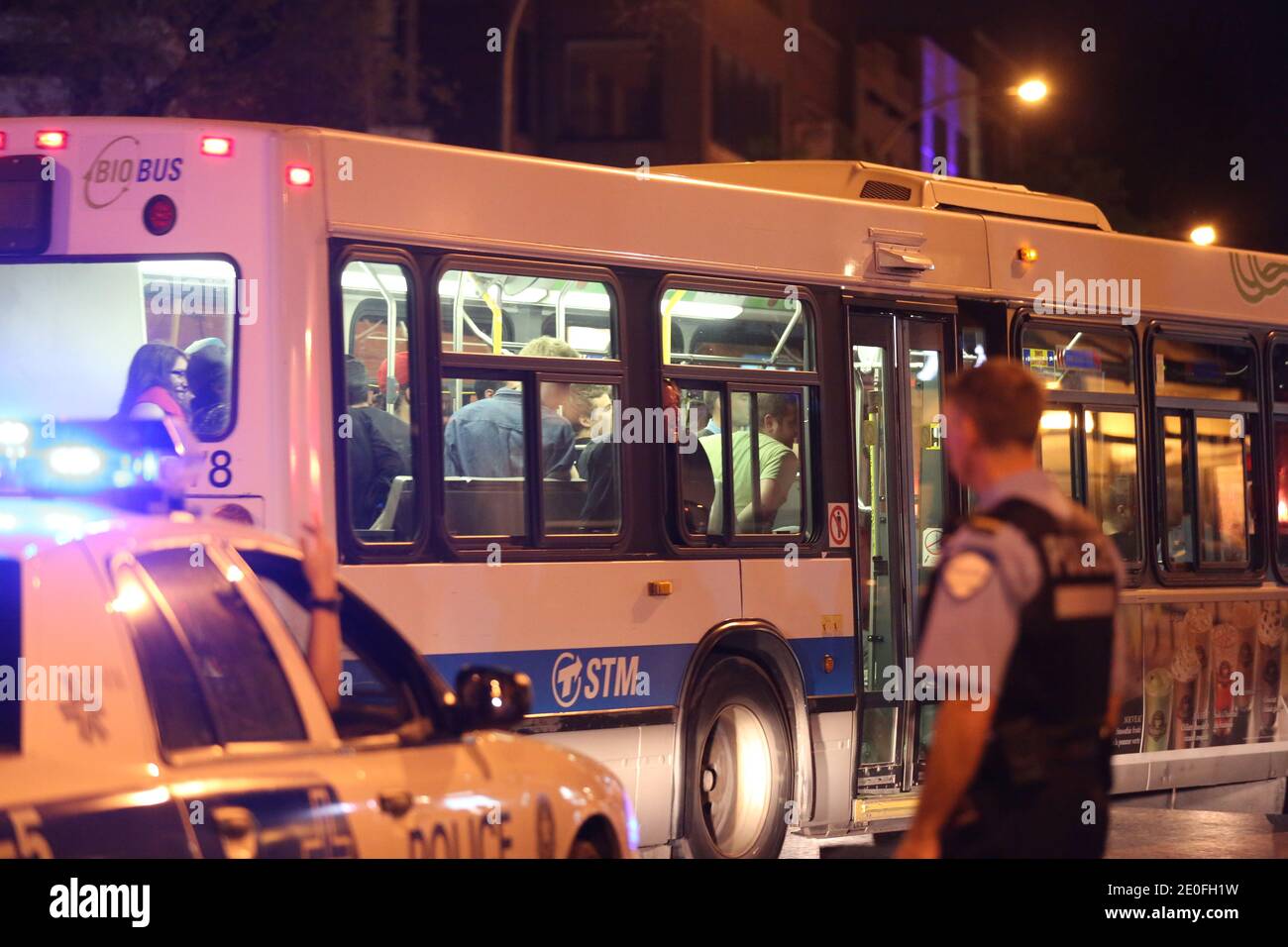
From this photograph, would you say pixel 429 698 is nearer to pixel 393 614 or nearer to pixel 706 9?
pixel 393 614

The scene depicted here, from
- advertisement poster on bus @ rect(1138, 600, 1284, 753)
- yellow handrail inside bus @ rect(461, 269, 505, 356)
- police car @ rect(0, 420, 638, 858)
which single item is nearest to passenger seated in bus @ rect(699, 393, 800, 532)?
yellow handrail inside bus @ rect(461, 269, 505, 356)

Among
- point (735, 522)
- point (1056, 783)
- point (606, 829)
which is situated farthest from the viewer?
point (735, 522)

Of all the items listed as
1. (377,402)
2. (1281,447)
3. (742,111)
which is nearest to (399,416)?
(377,402)

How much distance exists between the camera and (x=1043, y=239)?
11.8 m

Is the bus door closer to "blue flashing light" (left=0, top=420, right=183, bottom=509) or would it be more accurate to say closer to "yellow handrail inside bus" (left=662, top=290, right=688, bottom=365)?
"yellow handrail inside bus" (left=662, top=290, right=688, bottom=365)

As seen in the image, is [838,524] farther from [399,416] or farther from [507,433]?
[399,416]

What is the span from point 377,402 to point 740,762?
2743 millimetres

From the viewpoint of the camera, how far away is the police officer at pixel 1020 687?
173 inches

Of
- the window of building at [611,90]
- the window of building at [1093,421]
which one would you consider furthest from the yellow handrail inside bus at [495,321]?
the window of building at [611,90]

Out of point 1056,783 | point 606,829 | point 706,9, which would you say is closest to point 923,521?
point 606,829

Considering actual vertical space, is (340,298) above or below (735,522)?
above

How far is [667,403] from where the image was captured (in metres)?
9.59

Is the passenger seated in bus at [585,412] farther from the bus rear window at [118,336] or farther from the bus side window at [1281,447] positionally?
the bus side window at [1281,447]

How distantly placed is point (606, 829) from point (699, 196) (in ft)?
15.9
